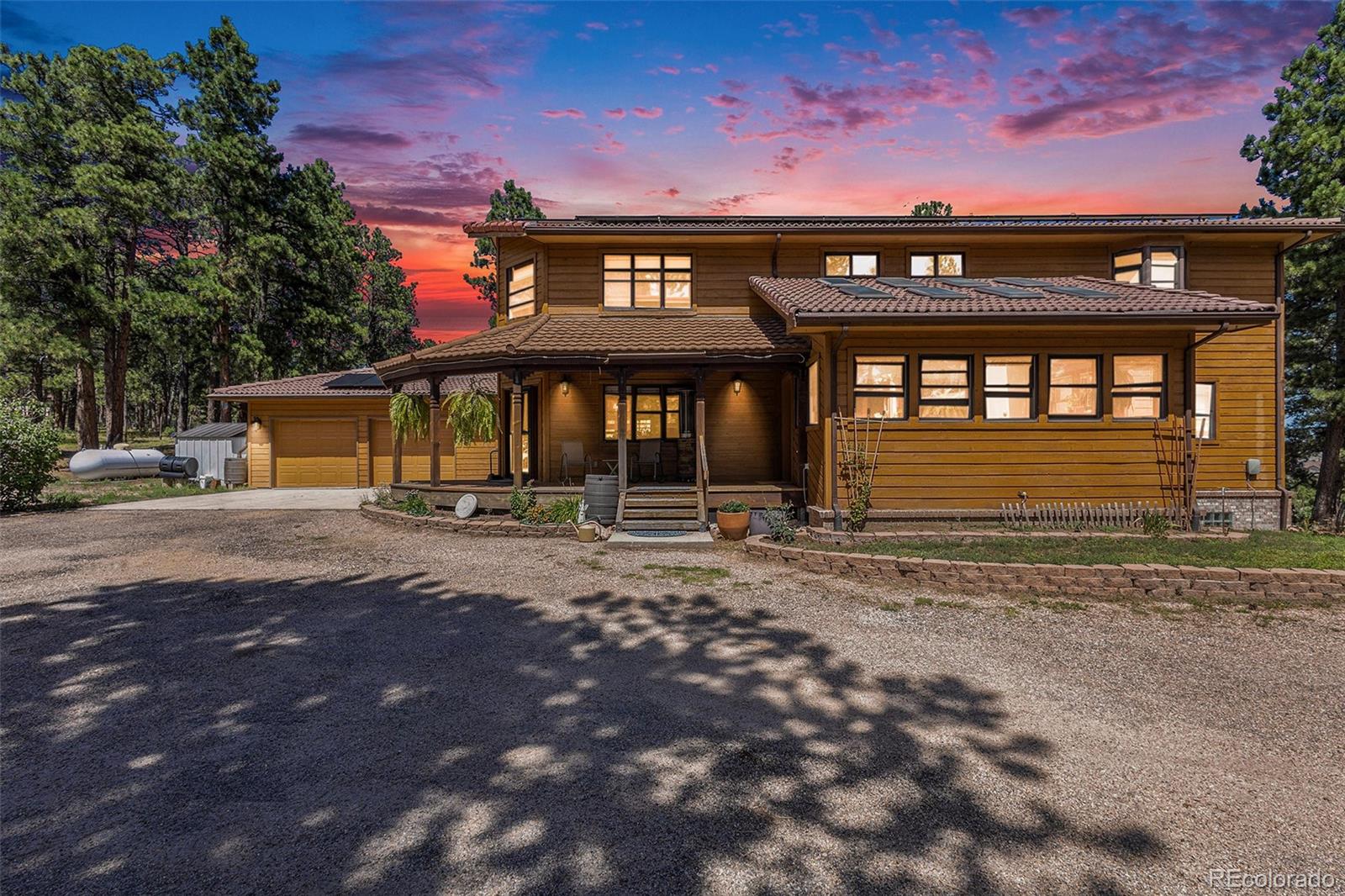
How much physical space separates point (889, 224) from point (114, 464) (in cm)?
2643

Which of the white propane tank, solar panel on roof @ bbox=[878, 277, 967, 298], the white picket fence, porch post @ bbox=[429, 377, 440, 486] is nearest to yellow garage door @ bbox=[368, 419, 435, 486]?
porch post @ bbox=[429, 377, 440, 486]

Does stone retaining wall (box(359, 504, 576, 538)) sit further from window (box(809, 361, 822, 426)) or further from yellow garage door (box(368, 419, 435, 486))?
yellow garage door (box(368, 419, 435, 486))

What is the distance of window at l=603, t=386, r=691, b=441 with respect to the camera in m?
14.8

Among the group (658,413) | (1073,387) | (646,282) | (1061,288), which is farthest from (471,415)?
(1061,288)

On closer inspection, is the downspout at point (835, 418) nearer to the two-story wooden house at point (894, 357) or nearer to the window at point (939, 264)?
the two-story wooden house at point (894, 357)

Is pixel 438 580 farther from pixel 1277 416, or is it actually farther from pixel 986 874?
pixel 1277 416

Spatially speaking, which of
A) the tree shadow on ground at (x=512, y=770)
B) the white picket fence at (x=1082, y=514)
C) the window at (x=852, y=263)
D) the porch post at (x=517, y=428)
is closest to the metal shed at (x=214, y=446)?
the porch post at (x=517, y=428)

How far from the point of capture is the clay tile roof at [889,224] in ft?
41.9

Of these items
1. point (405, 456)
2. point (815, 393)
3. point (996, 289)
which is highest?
point (996, 289)

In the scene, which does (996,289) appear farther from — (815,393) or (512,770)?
(512,770)

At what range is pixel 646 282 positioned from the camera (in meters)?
14.8

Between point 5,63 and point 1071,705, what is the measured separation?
129 ft

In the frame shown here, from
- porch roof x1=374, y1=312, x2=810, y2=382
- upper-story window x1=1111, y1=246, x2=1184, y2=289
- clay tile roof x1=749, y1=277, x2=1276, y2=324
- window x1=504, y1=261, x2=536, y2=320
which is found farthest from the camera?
window x1=504, y1=261, x2=536, y2=320

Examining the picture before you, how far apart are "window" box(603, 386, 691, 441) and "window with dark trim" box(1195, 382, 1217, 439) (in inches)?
442
